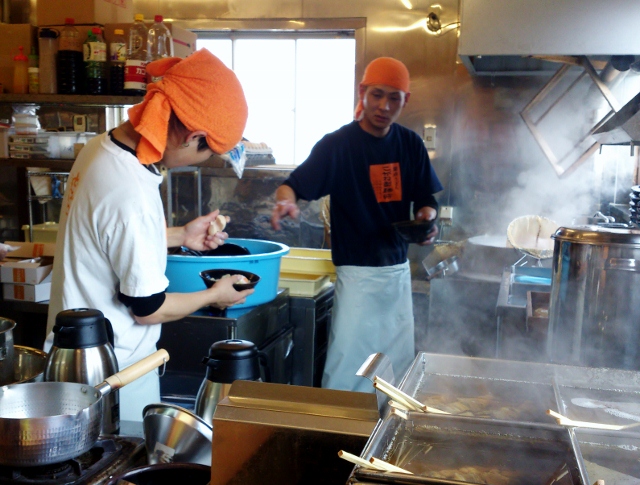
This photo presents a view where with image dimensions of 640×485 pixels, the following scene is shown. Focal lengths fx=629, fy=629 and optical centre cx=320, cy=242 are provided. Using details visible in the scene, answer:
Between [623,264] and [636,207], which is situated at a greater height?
[636,207]

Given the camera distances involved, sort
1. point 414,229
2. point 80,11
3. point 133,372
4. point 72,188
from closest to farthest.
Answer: point 133,372 → point 72,188 → point 414,229 → point 80,11

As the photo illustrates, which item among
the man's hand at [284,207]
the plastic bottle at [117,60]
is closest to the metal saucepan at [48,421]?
the man's hand at [284,207]

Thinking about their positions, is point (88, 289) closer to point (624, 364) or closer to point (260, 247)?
point (260, 247)

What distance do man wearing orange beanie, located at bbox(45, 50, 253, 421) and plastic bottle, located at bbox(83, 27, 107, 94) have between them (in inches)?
72.3

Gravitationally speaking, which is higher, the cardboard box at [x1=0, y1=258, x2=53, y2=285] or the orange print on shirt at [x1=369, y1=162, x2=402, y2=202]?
the orange print on shirt at [x1=369, y1=162, x2=402, y2=202]

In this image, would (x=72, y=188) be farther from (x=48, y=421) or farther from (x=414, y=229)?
(x=414, y=229)

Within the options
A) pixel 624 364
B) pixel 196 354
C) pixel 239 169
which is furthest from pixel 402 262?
pixel 624 364

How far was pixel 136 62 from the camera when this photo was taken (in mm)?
3350

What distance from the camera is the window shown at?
483cm

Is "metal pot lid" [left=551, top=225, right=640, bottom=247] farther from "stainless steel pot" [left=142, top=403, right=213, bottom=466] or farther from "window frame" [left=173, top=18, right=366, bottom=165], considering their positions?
"window frame" [left=173, top=18, right=366, bottom=165]

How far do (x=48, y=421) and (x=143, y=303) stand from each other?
679mm

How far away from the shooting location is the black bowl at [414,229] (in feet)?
9.95

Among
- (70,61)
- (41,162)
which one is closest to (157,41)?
(70,61)

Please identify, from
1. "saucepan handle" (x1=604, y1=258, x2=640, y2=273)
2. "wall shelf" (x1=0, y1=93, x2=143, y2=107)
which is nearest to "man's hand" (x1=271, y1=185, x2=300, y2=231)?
"wall shelf" (x1=0, y1=93, x2=143, y2=107)
